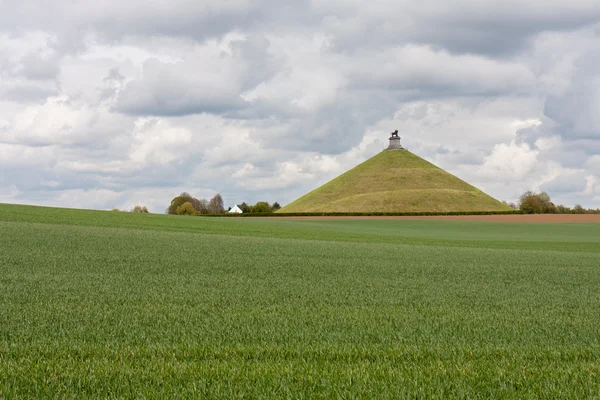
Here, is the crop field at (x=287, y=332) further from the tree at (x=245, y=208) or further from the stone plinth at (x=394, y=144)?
the stone plinth at (x=394, y=144)

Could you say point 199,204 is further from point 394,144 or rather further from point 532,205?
point 532,205

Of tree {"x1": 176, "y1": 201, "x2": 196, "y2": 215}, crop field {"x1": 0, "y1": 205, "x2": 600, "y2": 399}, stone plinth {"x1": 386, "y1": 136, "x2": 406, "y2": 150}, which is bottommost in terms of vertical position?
crop field {"x1": 0, "y1": 205, "x2": 600, "y2": 399}

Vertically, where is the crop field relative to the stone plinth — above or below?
below

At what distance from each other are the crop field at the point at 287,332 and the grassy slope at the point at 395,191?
112403mm

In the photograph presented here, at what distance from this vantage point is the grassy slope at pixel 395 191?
422ft

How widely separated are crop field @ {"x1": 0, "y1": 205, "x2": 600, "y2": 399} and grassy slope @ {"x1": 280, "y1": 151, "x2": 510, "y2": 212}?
4425 inches

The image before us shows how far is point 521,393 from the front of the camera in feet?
A: 18.6

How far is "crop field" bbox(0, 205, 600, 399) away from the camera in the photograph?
582 cm

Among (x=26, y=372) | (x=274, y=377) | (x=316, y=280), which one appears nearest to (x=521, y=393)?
(x=274, y=377)

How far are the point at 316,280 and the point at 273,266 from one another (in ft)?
9.82

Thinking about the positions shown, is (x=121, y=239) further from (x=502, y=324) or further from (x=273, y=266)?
(x=502, y=324)

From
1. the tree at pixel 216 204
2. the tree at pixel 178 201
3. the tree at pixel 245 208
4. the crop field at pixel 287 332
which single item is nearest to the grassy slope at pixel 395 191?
the tree at pixel 245 208

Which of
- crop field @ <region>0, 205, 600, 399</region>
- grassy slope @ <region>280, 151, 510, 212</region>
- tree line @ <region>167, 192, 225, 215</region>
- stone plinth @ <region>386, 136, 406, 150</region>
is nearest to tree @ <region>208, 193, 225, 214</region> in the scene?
tree line @ <region>167, 192, 225, 215</region>

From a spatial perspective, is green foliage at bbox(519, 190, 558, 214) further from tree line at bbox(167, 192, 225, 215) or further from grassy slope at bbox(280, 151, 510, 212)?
tree line at bbox(167, 192, 225, 215)
